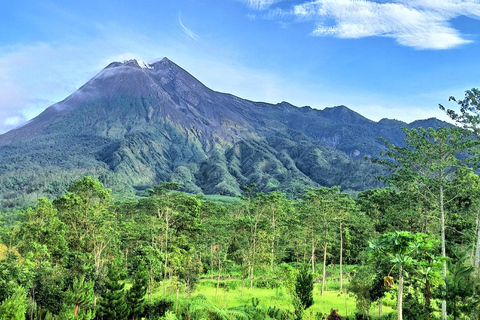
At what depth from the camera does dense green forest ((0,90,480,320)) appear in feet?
61.3

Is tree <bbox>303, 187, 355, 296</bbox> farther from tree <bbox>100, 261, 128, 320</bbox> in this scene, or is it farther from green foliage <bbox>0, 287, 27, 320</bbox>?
green foliage <bbox>0, 287, 27, 320</bbox>

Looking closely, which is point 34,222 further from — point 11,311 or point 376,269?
point 376,269

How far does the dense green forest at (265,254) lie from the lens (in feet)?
61.3

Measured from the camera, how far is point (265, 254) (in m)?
34.4

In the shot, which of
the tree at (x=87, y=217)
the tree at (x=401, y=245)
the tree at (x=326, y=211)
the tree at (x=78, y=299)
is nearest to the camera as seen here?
the tree at (x=401, y=245)

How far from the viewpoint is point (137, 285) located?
24.4m

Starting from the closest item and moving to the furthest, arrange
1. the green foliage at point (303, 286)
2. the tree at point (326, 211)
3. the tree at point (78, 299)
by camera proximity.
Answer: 1. the green foliage at point (303, 286)
2. the tree at point (78, 299)
3. the tree at point (326, 211)

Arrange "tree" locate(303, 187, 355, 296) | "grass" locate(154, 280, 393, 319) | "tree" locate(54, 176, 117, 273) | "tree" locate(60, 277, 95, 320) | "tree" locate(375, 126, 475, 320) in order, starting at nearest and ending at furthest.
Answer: "tree" locate(375, 126, 475, 320) → "tree" locate(60, 277, 95, 320) → "grass" locate(154, 280, 393, 319) → "tree" locate(54, 176, 117, 273) → "tree" locate(303, 187, 355, 296)

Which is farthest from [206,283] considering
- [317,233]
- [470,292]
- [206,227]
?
[470,292]

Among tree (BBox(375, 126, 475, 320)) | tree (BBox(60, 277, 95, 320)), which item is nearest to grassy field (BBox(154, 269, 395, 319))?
tree (BBox(60, 277, 95, 320))

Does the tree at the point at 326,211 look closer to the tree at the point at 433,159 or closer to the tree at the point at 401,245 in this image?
the tree at the point at 433,159

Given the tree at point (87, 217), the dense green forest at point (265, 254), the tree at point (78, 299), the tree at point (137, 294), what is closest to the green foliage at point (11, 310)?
the dense green forest at point (265, 254)

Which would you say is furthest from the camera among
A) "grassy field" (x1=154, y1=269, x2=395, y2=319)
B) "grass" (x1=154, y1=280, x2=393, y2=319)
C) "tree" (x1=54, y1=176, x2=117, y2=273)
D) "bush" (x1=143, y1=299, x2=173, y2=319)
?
"tree" (x1=54, y1=176, x2=117, y2=273)

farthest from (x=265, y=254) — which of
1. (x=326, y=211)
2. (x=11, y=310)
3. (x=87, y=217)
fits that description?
(x=11, y=310)
